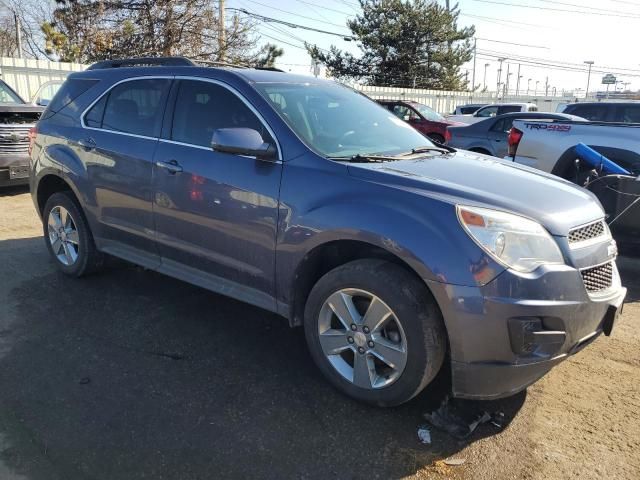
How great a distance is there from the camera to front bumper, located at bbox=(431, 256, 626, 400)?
2.55m

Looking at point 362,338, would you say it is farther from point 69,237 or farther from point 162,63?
point 69,237

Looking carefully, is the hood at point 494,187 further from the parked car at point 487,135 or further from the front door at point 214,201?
the parked car at point 487,135

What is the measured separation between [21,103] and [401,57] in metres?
36.1

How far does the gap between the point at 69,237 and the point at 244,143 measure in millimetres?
2520

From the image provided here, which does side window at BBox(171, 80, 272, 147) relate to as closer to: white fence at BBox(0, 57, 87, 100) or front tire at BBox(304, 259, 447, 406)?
front tire at BBox(304, 259, 447, 406)

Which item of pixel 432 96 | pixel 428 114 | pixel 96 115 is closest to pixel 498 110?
pixel 428 114

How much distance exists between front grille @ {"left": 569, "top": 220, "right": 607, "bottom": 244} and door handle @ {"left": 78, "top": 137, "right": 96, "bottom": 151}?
11.7 ft

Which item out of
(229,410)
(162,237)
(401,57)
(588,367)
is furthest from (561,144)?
(401,57)

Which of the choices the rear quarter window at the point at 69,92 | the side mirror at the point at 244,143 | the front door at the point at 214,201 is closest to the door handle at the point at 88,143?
the rear quarter window at the point at 69,92

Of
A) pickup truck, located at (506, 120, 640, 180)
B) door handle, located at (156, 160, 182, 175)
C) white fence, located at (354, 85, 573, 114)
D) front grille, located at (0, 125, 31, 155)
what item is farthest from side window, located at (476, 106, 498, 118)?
door handle, located at (156, 160, 182, 175)

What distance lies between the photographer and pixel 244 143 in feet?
10.7

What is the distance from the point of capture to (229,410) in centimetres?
303

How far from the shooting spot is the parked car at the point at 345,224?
264 centimetres

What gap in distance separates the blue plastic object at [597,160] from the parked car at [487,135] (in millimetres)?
4959
